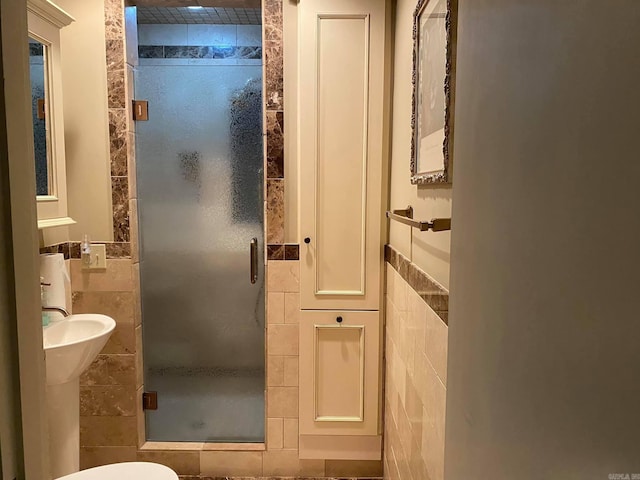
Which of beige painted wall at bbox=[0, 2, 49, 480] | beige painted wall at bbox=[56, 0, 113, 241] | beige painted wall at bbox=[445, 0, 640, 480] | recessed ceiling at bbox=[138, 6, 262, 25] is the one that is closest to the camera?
beige painted wall at bbox=[445, 0, 640, 480]

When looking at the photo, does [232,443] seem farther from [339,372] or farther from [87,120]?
[87,120]

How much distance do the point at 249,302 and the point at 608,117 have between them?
242 cm

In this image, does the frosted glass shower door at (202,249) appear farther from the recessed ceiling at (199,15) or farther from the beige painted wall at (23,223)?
the beige painted wall at (23,223)

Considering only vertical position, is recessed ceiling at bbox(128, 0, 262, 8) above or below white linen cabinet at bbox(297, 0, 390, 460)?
above

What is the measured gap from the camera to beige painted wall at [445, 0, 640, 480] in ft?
1.03

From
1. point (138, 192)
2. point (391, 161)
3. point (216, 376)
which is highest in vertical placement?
point (391, 161)

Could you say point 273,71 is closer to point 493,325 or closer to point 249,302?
point 249,302

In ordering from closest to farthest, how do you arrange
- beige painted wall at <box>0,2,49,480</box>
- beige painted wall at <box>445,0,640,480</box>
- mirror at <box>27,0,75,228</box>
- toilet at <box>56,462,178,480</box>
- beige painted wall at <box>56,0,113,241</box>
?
beige painted wall at <box>445,0,640,480</box>, beige painted wall at <box>0,2,49,480</box>, toilet at <box>56,462,178,480</box>, mirror at <box>27,0,75,228</box>, beige painted wall at <box>56,0,113,241</box>

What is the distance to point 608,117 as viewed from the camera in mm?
326

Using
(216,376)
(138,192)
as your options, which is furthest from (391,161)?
(216,376)

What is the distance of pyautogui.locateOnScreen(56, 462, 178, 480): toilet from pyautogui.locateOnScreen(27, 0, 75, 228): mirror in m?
1.00

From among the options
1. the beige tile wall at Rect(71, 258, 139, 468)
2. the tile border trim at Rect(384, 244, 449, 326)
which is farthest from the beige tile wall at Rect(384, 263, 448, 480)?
the beige tile wall at Rect(71, 258, 139, 468)

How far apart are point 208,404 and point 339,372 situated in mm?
825

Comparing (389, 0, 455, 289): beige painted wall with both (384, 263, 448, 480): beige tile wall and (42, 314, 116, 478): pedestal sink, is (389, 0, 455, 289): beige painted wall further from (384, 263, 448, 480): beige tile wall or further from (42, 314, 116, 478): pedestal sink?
(42, 314, 116, 478): pedestal sink
